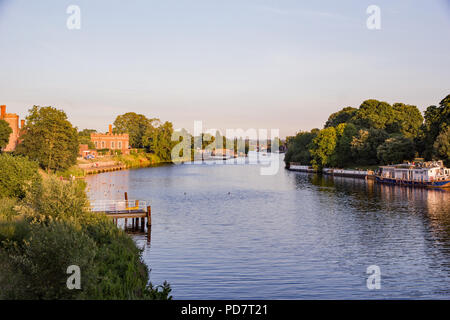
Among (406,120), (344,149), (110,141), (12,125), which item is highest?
(406,120)

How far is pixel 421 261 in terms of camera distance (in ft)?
101

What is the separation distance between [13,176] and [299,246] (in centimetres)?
2630

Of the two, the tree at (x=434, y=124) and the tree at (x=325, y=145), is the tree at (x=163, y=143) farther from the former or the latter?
the tree at (x=434, y=124)

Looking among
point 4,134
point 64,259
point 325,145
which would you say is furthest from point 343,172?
point 64,259

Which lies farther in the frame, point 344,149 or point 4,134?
point 344,149

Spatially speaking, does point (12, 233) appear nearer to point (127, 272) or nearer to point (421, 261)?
point (127, 272)

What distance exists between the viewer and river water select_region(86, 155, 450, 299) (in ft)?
83.4

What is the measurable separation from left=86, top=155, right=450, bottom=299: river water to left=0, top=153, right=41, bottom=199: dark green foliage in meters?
12.0

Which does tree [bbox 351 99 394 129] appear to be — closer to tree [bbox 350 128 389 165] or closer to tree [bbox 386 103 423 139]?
tree [bbox 386 103 423 139]

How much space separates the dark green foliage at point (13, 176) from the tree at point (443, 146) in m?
71.6

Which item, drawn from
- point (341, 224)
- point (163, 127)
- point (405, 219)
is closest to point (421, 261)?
point (341, 224)

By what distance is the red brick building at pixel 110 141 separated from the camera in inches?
6796

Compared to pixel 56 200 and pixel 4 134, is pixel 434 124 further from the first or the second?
pixel 4 134

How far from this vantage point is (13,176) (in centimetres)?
4062
